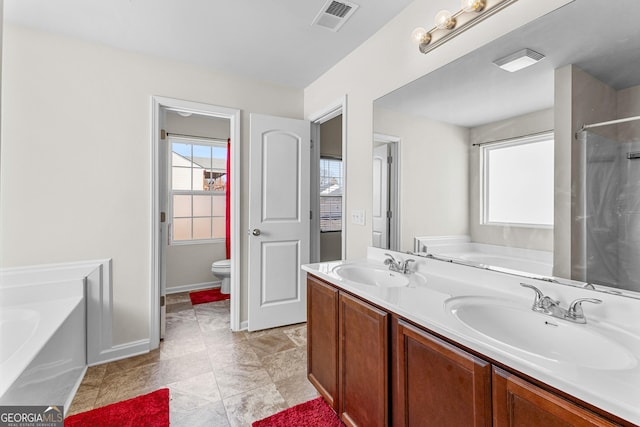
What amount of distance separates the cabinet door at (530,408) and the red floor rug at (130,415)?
5.47ft

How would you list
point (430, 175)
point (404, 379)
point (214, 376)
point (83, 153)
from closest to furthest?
point (404, 379)
point (430, 175)
point (214, 376)
point (83, 153)

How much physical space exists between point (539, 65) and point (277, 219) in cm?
220

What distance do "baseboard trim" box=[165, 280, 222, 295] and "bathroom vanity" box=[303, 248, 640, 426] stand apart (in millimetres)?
2844

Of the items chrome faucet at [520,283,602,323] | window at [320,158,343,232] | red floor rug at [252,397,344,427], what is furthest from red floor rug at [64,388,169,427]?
window at [320,158,343,232]

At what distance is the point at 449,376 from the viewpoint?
933mm

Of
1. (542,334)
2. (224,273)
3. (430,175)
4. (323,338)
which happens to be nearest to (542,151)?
(430,175)

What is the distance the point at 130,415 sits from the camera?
1654 millimetres

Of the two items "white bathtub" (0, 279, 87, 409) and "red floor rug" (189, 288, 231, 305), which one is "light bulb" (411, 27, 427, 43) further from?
"red floor rug" (189, 288, 231, 305)

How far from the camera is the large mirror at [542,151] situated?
1.02m

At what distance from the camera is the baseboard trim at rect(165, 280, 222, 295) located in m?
3.88

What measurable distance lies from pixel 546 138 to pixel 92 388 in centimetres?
291

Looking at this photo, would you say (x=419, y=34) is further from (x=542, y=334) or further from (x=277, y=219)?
(x=277, y=219)

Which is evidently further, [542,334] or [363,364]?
[363,364]

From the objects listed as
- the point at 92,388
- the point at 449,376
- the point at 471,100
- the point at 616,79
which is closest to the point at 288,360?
the point at 92,388
